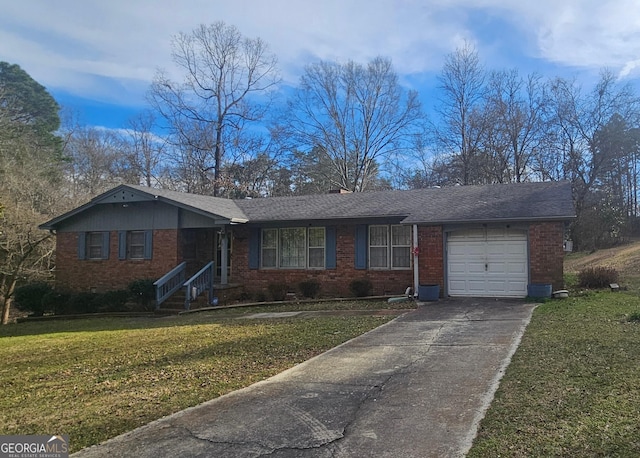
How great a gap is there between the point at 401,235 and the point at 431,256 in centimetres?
193

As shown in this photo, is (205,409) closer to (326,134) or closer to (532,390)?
(532,390)

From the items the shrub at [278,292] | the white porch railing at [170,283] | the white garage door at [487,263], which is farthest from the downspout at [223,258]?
the white garage door at [487,263]

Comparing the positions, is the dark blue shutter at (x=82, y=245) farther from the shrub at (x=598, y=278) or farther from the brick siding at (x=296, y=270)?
the shrub at (x=598, y=278)

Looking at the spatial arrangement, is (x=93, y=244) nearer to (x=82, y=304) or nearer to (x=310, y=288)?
(x=82, y=304)

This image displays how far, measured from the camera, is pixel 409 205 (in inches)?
673

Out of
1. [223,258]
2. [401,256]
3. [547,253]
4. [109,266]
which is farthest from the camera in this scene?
[109,266]

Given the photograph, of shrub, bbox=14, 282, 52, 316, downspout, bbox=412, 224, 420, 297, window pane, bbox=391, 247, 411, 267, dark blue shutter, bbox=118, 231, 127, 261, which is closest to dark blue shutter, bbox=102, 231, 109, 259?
dark blue shutter, bbox=118, 231, 127, 261

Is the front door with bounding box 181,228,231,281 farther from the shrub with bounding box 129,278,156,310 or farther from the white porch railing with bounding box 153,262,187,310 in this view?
the shrub with bounding box 129,278,156,310

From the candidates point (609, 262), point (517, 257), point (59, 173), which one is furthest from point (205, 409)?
point (59, 173)

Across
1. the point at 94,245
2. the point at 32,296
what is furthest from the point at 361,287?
the point at 32,296

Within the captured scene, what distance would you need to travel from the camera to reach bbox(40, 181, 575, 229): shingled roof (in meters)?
14.5

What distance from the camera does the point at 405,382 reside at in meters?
5.94

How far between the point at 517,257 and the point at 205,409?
37.8 ft

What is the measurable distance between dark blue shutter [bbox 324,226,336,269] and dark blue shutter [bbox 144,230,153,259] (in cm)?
669
